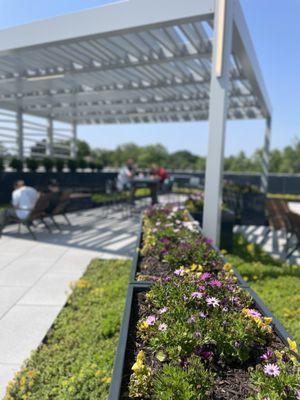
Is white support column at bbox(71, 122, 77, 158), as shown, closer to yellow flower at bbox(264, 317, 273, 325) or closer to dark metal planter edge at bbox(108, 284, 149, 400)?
dark metal planter edge at bbox(108, 284, 149, 400)

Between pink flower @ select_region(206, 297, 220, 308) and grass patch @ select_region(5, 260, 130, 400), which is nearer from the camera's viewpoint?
pink flower @ select_region(206, 297, 220, 308)

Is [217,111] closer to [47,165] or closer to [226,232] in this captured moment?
[226,232]

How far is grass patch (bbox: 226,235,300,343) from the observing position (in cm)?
356

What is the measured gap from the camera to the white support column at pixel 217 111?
441 cm

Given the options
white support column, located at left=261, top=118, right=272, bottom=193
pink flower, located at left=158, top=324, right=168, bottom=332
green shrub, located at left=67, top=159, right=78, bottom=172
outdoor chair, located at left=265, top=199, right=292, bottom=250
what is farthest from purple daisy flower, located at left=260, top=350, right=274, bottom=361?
green shrub, located at left=67, top=159, right=78, bottom=172

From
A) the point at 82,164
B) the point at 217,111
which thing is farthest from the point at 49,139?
the point at 217,111

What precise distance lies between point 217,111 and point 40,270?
3.41 m

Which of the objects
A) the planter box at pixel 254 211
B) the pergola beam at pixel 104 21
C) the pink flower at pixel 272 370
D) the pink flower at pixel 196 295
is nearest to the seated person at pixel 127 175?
the planter box at pixel 254 211

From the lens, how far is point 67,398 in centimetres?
226

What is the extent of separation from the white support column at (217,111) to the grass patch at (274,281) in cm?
76

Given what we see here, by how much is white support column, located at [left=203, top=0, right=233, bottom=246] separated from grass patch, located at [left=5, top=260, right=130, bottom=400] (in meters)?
1.61

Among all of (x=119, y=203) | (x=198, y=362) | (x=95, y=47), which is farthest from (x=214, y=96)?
(x=119, y=203)

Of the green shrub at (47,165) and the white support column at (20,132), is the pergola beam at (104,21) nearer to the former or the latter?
the green shrub at (47,165)

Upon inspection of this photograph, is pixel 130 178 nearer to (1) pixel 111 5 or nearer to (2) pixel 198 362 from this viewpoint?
(1) pixel 111 5
